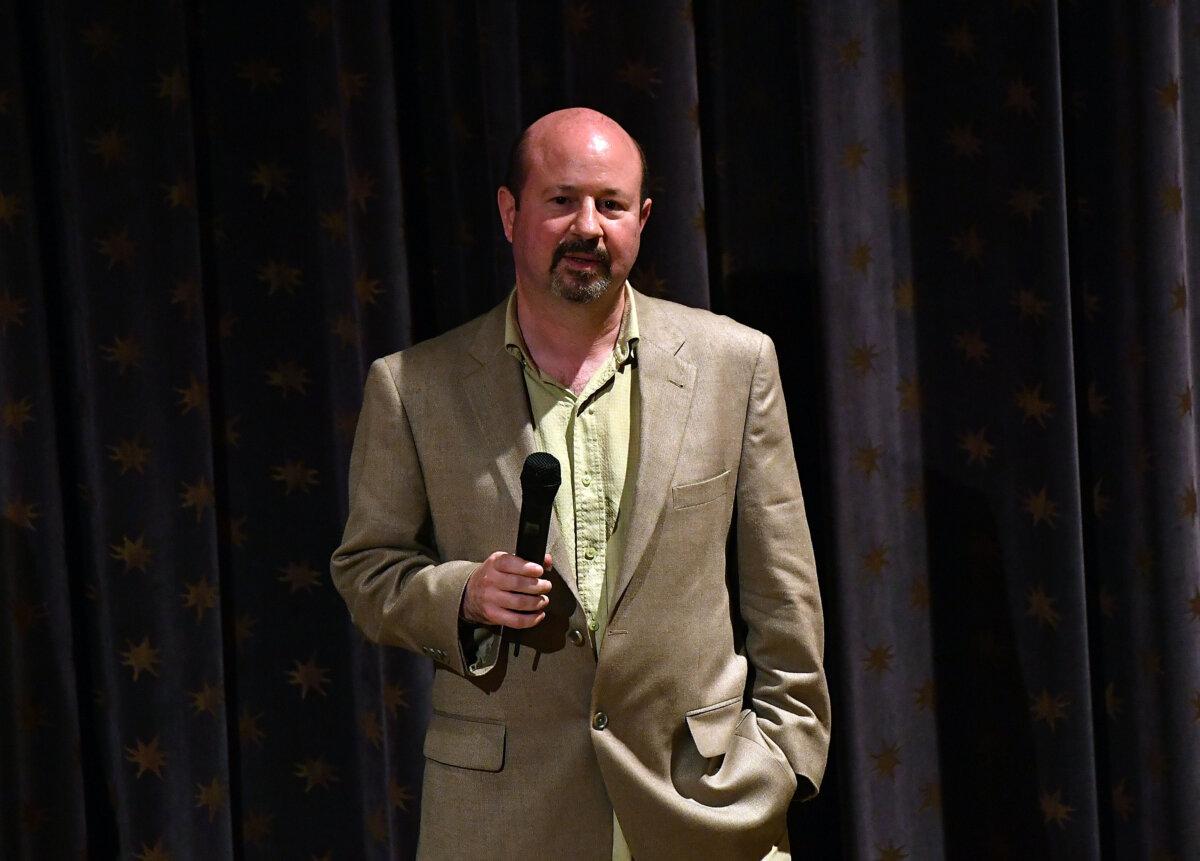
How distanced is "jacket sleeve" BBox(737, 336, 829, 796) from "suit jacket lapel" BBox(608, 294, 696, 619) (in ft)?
0.37

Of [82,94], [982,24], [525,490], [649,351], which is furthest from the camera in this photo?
[982,24]

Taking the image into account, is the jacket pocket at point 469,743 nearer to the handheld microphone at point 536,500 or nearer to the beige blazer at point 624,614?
the beige blazer at point 624,614

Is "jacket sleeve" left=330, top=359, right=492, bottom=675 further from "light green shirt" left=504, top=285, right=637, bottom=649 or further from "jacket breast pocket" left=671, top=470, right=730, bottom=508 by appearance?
"jacket breast pocket" left=671, top=470, right=730, bottom=508

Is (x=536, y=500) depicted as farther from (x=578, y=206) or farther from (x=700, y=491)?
(x=578, y=206)

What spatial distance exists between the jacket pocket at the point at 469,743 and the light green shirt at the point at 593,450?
18cm

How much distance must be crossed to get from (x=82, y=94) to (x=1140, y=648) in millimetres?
1958

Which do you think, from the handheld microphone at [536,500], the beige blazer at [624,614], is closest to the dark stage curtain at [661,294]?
the beige blazer at [624,614]

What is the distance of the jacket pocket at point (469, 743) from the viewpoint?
5.37 ft

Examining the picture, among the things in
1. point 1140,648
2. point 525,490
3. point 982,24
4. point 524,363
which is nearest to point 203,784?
point 524,363

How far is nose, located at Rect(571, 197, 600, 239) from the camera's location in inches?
66.1

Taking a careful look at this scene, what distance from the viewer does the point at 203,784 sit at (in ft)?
6.97

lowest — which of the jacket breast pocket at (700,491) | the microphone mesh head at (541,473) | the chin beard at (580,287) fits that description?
the jacket breast pocket at (700,491)

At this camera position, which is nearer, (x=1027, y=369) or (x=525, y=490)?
(x=525, y=490)

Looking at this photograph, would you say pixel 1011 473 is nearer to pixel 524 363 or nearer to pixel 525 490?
pixel 524 363
